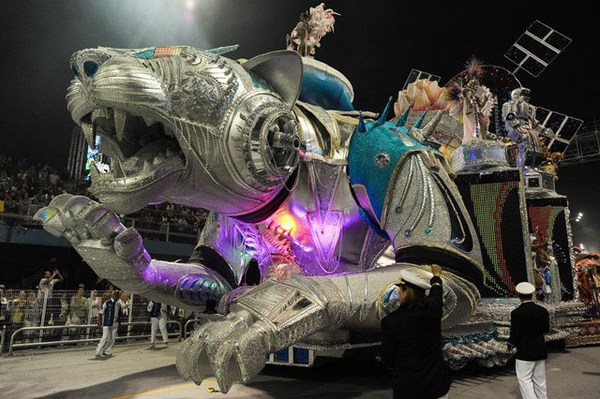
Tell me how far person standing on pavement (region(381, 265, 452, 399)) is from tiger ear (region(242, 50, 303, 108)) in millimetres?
1829

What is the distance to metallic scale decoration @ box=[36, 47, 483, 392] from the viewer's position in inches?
101

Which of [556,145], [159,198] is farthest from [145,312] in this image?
[556,145]

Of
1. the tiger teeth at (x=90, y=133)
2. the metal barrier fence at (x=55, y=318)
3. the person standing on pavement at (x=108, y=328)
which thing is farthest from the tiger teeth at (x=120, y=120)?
the metal barrier fence at (x=55, y=318)

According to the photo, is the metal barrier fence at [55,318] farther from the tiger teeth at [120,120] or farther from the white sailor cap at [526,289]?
the white sailor cap at [526,289]

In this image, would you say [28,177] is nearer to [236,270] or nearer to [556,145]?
[236,270]

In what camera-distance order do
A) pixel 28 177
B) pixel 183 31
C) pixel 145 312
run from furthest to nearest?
pixel 28 177 < pixel 145 312 < pixel 183 31

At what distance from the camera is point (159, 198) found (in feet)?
10.2

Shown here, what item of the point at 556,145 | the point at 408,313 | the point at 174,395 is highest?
the point at 556,145

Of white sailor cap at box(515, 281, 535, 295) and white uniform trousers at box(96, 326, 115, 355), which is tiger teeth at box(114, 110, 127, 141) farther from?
white uniform trousers at box(96, 326, 115, 355)

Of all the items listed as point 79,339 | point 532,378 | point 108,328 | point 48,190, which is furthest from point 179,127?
point 48,190

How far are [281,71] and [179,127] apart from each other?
98cm

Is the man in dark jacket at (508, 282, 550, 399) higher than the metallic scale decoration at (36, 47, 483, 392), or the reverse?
the metallic scale decoration at (36, 47, 483, 392)

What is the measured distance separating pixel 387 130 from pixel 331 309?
159 cm

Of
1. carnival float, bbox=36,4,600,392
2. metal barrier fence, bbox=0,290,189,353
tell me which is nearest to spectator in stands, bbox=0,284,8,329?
metal barrier fence, bbox=0,290,189,353
